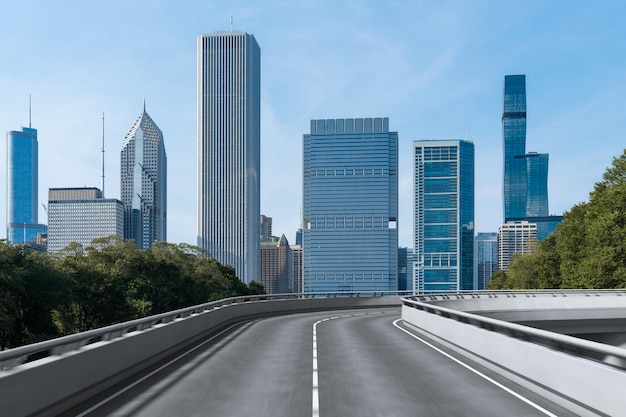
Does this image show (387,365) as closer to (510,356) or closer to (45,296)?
(510,356)

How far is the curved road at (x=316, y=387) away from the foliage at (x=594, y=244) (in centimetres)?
5343

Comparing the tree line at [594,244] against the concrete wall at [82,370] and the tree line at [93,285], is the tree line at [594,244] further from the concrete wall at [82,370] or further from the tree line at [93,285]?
the concrete wall at [82,370]

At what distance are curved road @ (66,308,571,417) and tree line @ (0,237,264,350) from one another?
1500 inches

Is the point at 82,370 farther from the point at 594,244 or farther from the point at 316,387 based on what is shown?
the point at 594,244

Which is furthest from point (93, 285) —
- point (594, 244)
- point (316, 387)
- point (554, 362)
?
point (554, 362)

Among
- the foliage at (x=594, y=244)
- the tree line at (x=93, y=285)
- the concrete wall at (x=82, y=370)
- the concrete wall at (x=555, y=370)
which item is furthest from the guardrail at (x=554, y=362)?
the foliage at (x=594, y=244)

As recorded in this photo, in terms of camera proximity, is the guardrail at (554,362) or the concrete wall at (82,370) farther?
the guardrail at (554,362)

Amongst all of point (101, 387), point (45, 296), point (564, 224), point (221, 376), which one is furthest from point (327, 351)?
point (564, 224)

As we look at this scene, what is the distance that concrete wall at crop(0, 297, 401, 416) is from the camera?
816 cm

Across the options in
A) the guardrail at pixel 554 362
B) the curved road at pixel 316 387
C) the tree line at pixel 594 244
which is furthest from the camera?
the tree line at pixel 594 244

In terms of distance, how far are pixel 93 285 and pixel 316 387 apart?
63713 mm

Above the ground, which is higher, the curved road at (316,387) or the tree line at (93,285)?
the curved road at (316,387)

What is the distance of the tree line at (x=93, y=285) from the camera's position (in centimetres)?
5466

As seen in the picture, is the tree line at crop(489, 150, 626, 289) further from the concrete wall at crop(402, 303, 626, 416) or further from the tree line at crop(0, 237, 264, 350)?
the concrete wall at crop(402, 303, 626, 416)
